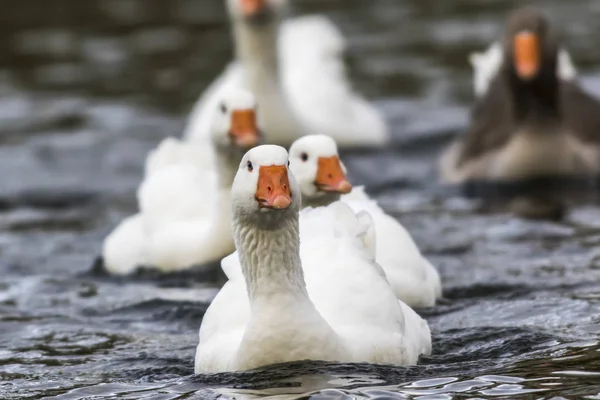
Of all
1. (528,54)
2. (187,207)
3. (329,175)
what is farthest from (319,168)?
(528,54)

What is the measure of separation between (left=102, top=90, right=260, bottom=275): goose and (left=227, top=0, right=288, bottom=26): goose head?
108 inches

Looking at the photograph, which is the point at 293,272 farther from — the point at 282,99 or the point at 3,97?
the point at 3,97

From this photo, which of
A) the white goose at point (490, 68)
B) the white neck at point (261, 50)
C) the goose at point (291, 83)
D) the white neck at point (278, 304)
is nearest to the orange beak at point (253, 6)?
the goose at point (291, 83)

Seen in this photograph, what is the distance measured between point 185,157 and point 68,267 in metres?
1.58

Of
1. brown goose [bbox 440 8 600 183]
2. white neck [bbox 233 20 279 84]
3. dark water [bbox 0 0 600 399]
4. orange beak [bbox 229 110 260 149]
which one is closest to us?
dark water [bbox 0 0 600 399]

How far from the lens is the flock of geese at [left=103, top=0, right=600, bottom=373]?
26.2ft

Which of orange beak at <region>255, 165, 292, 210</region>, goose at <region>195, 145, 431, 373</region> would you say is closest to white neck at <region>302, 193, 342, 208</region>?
goose at <region>195, 145, 431, 373</region>

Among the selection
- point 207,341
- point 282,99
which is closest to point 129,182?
point 282,99

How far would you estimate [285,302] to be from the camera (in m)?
8.00

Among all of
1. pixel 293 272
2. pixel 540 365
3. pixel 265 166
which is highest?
pixel 265 166

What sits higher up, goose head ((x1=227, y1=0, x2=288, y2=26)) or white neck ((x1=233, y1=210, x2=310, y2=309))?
goose head ((x1=227, y1=0, x2=288, y2=26))

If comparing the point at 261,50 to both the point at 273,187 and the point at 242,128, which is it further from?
the point at 273,187

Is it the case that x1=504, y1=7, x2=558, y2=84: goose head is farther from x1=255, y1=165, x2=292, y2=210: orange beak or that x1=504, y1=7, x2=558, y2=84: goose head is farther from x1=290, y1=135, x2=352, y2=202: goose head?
x1=255, y1=165, x2=292, y2=210: orange beak

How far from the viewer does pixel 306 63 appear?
17.5 m
